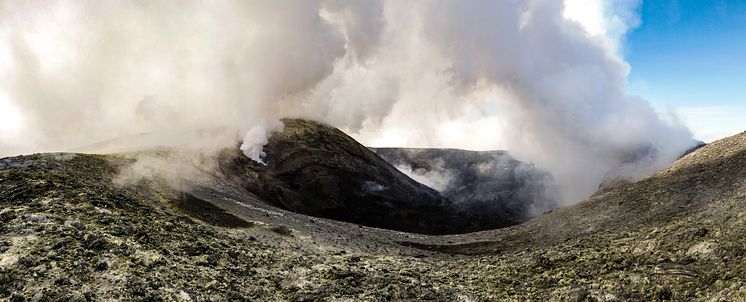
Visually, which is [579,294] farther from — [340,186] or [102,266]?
[340,186]

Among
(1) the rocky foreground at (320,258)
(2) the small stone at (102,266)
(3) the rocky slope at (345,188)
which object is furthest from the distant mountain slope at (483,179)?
(2) the small stone at (102,266)

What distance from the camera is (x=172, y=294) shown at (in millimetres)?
22984

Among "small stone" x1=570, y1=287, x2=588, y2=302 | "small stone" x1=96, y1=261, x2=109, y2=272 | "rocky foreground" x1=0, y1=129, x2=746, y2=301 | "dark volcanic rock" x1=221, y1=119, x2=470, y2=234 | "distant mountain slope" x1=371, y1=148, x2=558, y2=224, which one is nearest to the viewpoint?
"rocky foreground" x1=0, y1=129, x2=746, y2=301

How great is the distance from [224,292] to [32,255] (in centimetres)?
959

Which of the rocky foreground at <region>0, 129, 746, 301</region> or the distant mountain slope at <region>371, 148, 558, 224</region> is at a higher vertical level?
the distant mountain slope at <region>371, 148, 558, 224</region>

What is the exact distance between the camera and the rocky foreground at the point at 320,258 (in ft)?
73.8

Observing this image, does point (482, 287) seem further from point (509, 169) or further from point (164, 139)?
point (509, 169)

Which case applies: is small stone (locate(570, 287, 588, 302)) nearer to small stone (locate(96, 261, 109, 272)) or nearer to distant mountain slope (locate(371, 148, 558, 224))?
small stone (locate(96, 261, 109, 272))

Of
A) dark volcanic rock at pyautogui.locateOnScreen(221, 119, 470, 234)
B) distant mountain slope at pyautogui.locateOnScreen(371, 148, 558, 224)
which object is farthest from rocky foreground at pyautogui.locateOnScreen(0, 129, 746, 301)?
distant mountain slope at pyautogui.locateOnScreen(371, 148, 558, 224)

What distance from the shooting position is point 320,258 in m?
34.3

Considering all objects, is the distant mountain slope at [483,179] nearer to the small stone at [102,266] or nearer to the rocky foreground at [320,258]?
the rocky foreground at [320,258]

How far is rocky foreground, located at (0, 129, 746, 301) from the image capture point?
2248cm

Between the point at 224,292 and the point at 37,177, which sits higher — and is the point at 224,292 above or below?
below

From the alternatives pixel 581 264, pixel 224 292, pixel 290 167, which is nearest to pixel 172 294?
pixel 224 292
